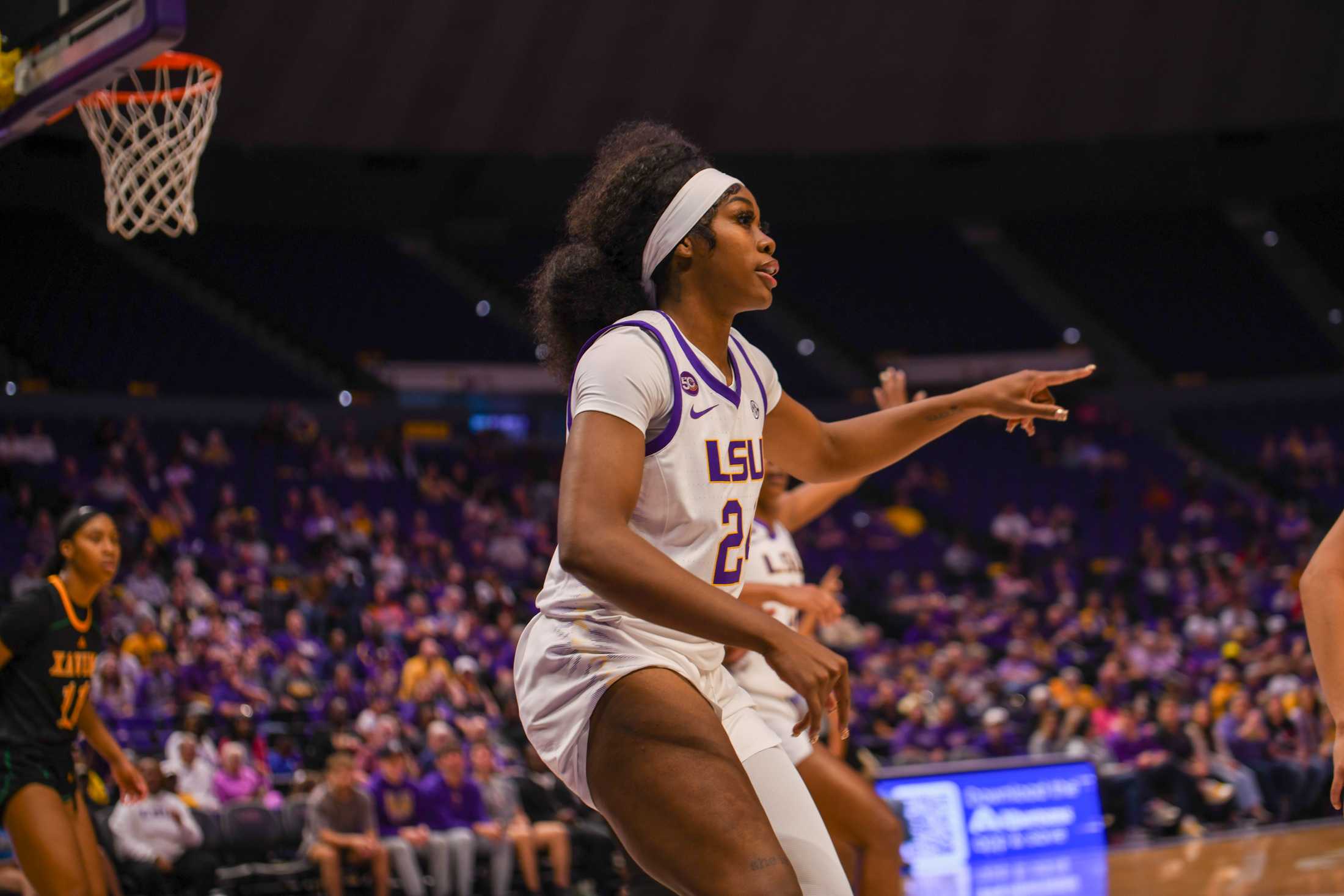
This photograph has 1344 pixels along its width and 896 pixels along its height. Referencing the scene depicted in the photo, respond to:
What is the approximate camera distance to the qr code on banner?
9.23m

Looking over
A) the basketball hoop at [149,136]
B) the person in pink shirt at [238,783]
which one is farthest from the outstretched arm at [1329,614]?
the person in pink shirt at [238,783]

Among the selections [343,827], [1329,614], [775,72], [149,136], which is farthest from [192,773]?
[775,72]

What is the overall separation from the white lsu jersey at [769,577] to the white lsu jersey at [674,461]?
198 centimetres

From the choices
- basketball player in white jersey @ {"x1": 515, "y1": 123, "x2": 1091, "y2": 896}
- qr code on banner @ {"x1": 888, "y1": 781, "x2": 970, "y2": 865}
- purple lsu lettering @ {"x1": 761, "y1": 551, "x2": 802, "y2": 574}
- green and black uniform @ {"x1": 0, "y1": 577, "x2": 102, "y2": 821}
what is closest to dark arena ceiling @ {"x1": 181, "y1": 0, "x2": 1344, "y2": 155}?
qr code on banner @ {"x1": 888, "y1": 781, "x2": 970, "y2": 865}

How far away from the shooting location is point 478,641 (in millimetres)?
14938

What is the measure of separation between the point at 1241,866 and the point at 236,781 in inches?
289

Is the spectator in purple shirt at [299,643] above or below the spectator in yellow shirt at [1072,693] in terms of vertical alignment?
above

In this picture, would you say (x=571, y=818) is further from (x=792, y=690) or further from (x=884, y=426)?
(x=884, y=426)

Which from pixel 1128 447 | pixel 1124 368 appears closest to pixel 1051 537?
pixel 1128 447

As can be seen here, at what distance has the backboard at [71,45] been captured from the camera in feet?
16.9

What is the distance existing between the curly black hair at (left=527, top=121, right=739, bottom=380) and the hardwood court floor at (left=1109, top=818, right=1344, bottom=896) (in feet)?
21.6

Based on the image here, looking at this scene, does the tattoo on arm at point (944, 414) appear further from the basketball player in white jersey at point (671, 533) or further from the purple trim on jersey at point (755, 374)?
the purple trim on jersey at point (755, 374)

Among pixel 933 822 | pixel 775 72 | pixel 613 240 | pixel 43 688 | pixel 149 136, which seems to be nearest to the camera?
pixel 613 240

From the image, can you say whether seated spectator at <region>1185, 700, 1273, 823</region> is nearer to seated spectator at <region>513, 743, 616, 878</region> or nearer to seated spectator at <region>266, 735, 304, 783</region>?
seated spectator at <region>513, 743, 616, 878</region>
